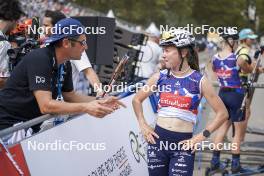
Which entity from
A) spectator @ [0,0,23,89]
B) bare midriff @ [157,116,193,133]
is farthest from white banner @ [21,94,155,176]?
spectator @ [0,0,23,89]

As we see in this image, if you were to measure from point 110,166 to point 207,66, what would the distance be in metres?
4.44

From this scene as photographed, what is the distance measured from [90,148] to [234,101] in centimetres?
341

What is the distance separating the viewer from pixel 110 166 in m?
5.17

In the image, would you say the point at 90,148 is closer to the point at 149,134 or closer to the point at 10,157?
the point at 149,134

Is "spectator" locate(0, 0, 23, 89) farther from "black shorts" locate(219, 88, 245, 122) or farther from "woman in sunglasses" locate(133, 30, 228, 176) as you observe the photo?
"black shorts" locate(219, 88, 245, 122)

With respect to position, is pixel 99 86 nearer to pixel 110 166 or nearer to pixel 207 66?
pixel 110 166

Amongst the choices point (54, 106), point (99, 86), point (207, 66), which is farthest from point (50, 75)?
point (207, 66)

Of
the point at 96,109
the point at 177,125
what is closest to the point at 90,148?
the point at 177,125

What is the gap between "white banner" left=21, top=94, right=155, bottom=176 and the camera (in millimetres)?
3953
